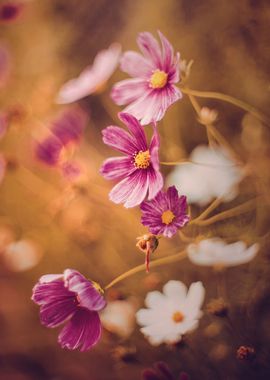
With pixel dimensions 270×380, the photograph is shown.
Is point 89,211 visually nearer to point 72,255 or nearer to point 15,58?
point 72,255

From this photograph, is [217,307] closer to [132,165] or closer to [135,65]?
[132,165]

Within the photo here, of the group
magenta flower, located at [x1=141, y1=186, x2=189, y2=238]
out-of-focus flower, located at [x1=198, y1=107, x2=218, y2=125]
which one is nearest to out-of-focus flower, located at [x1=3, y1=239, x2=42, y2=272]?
magenta flower, located at [x1=141, y1=186, x2=189, y2=238]

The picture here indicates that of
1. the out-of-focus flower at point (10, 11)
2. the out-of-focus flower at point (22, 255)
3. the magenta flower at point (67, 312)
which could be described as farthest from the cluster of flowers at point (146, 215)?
the out-of-focus flower at point (10, 11)

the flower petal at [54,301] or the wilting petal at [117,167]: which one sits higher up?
the wilting petal at [117,167]

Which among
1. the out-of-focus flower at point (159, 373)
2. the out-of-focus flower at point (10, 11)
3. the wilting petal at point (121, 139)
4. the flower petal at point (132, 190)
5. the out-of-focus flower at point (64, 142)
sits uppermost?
the out-of-focus flower at point (10, 11)

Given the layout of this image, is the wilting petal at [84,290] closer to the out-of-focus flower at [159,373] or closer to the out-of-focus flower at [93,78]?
the out-of-focus flower at [159,373]

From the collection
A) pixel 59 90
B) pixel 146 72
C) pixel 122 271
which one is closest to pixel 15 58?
pixel 59 90

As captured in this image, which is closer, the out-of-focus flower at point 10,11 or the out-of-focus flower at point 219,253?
the out-of-focus flower at point 219,253
